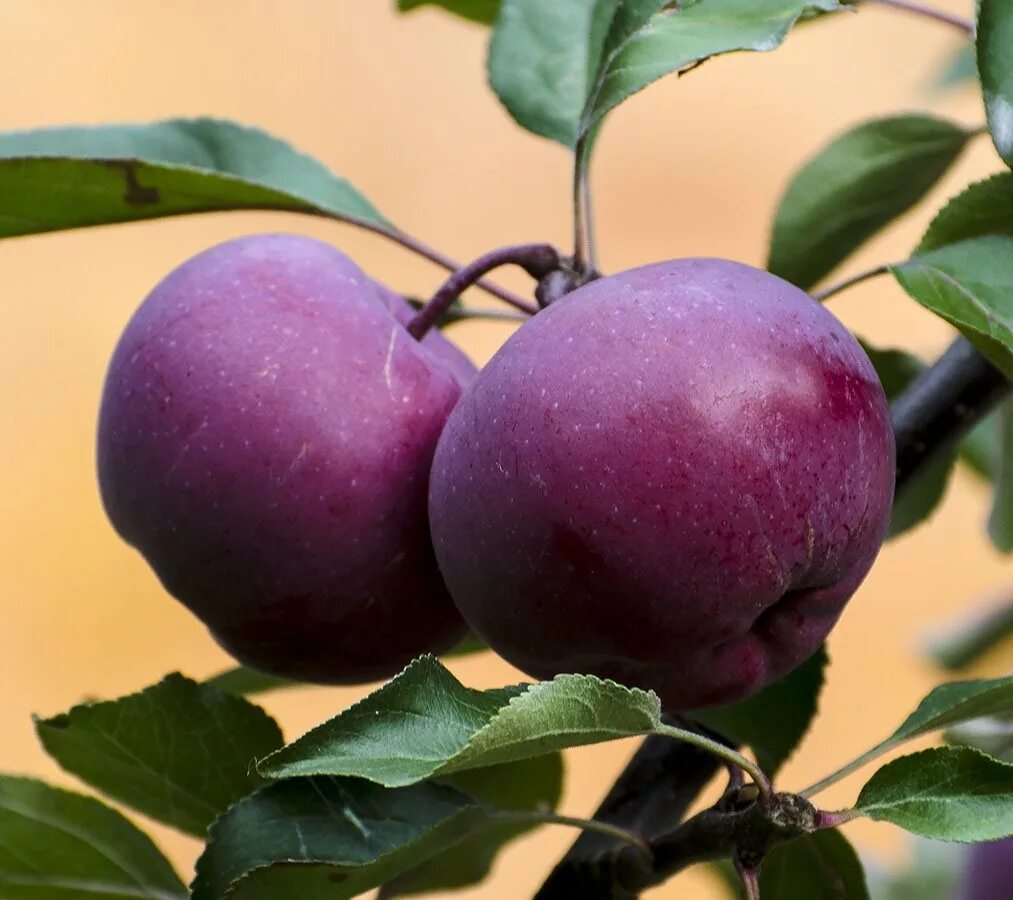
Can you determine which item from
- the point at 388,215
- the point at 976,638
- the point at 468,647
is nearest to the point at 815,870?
the point at 468,647

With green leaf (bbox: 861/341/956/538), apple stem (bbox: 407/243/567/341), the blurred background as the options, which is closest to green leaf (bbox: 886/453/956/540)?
green leaf (bbox: 861/341/956/538)

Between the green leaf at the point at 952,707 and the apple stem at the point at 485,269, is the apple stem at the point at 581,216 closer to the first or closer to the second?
the apple stem at the point at 485,269

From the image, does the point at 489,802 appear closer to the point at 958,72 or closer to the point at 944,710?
the point at 944,710

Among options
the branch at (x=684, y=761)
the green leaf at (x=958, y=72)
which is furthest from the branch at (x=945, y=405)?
the green leaf at (x=958, y=72)

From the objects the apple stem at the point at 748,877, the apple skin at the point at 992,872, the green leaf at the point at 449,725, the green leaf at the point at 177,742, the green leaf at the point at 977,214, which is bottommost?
the apple skin at the point at 992,872

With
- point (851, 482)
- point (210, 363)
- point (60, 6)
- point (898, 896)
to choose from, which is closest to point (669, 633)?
point (851, 482)
